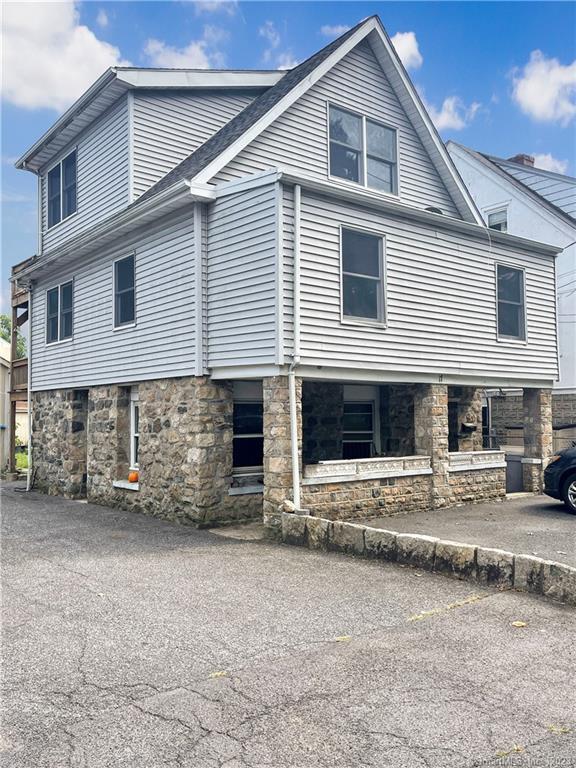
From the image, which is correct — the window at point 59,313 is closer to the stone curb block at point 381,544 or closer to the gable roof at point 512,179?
the stone curb block at point 381,544

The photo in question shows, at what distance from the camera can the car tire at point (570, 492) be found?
12117mm

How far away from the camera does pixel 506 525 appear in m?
11.0

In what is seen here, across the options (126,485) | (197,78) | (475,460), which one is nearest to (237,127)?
(197,78)

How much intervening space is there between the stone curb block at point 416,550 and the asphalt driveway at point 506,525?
1.55 metres

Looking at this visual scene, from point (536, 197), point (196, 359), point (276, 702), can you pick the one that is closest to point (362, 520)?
point (196, 359)

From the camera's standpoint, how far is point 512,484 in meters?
15.4

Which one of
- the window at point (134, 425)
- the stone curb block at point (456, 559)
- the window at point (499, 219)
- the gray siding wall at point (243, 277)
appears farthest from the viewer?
the window at point (499, 219)

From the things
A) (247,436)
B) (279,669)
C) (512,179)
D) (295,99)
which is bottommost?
(279,669)

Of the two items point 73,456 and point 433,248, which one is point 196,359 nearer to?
point 433,248

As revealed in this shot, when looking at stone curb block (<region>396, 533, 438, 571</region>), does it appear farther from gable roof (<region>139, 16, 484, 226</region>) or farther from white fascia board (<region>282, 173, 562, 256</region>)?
gable roof (<region>139, 16, 484, 226</region>)

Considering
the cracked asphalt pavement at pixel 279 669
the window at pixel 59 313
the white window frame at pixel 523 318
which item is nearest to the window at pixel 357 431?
the white window frame at pixel 523 318

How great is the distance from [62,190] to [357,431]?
32.0 feet

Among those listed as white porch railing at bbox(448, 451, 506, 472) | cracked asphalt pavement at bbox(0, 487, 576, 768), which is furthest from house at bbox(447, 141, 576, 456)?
cracked asphalt pavement at bbox(0, 487, 576, 768)

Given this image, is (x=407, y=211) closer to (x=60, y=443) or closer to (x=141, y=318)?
(x=141, y=318)
